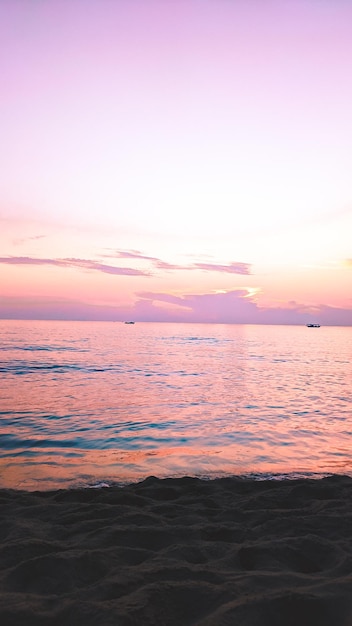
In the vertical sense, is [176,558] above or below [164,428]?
above

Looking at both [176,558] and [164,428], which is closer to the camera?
[176,558]

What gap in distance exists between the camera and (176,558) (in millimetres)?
4883

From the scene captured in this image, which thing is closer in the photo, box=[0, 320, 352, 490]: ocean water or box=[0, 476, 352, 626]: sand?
box=[0, 476, 352, 626]: sand

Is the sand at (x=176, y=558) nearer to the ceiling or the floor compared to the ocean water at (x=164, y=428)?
nearer to the ceiling

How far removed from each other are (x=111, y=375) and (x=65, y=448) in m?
18.5

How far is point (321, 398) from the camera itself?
21859mm

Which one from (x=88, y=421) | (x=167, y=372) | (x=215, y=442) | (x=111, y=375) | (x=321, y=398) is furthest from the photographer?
(x=167, y=372)

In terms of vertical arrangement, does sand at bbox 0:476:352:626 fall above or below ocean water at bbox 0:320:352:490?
above

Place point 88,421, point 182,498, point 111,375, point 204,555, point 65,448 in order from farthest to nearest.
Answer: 1. point 111,375
2. point 88,421
3. point 65,448
4. point 182,498
5. point 204,555

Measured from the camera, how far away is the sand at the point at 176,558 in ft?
12.2

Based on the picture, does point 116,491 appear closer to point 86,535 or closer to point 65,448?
point 86,535

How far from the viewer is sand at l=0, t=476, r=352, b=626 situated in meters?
3.71

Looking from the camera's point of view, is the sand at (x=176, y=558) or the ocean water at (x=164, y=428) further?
the ocean water at (x=164, y=428)

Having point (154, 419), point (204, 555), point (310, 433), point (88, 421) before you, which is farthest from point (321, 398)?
point (204, 555)
